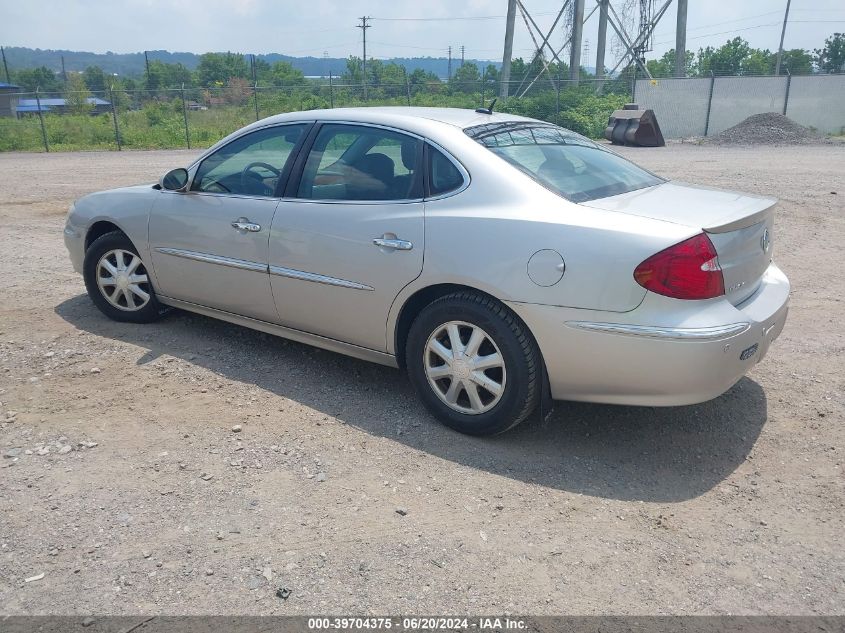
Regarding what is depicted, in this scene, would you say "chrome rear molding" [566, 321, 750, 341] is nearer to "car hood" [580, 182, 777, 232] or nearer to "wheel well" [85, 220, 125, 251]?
"car hood" [580, 182, 777, 232]

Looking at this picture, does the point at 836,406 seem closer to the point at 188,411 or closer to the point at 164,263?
the point at 188,411

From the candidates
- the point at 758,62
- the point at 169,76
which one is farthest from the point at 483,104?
the point at 169,76

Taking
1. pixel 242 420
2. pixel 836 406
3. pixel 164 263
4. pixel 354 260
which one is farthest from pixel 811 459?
pixel 164 263

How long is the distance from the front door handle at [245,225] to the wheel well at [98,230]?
1.43 m

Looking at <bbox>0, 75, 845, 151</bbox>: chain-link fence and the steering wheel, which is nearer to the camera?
the steering wheel

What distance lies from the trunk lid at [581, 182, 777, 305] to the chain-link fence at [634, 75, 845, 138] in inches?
1111

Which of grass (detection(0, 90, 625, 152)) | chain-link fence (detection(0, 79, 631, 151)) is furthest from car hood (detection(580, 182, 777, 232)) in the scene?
chain-link fence (detection(0, 79, 631, 151))

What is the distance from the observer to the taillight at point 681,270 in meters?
3.34

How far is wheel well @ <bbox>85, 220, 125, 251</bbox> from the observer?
5.70 metres

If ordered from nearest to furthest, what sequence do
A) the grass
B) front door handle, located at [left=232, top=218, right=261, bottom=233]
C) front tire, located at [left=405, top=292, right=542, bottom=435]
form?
1. front tire, located at [left=405, top=292, right=542, bottom=435]
2. front door handle, located at [left=232, top=218, right=261, bottom=233]
3. the grass

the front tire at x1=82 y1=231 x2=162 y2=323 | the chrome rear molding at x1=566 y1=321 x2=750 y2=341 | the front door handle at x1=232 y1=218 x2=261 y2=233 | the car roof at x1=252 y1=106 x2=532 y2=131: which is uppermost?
the car roof at x1=252 y1=106 x2=532 y2=131

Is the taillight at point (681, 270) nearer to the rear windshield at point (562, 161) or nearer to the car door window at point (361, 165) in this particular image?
the rear windshield at point (562, 161)

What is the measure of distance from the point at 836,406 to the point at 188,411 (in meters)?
3.72

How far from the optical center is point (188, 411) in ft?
14.1
